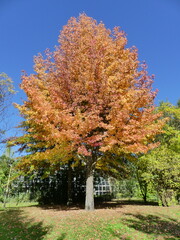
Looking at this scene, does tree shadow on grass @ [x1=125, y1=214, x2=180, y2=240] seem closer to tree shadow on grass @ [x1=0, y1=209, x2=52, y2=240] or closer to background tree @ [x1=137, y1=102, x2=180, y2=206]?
tree shadow on grass @ [x1=0, y1=209, x2=52, y2=240]

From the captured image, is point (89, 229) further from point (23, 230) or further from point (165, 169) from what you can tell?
point (165, 169)

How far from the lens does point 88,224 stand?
6.38m

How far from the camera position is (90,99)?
9.01 metres

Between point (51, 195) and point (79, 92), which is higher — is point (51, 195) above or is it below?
below

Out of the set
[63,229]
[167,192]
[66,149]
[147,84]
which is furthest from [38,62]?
[167,192]

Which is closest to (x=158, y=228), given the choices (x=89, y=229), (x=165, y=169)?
(x=89, y=229)

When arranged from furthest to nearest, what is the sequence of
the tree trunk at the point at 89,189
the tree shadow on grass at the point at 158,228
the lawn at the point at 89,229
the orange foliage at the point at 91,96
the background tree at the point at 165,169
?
the background tree at the point at 165,169
the tree trunk at the point at 89,189
the orange foliage at the point at 91,96
the tree shadow on grass at the point at 158,228
the lawn at the point at 89,229

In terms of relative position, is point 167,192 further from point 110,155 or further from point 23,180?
point 23,180

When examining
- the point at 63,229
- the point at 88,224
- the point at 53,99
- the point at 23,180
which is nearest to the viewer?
the point at 63,229

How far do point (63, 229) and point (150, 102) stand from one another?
7.45 metres

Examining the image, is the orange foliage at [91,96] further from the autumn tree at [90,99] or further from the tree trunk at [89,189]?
the tree trunk at [89,189]

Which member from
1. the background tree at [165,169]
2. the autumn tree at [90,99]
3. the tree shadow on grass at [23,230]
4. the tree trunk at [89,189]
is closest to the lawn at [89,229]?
the tree shadow on grass at [23,230]

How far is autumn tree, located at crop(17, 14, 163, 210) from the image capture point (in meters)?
8.14

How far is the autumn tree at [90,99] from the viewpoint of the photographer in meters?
8.14
